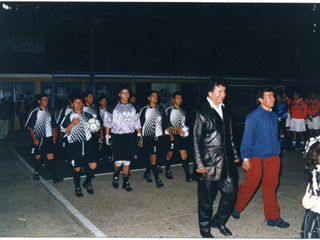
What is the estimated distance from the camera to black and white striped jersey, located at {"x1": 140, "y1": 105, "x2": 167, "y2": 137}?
6.86m

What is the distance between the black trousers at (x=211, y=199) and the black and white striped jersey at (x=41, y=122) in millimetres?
4148

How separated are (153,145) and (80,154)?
1.69 m

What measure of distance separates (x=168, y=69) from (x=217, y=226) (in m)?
19.2

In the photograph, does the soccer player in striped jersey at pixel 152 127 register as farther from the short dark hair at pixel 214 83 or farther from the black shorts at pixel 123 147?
the short dark hair at pixel 214 83

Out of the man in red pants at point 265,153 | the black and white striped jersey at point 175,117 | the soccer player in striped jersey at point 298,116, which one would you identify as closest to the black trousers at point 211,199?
the man in red pants at point 265,153

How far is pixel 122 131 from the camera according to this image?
629 centimetres

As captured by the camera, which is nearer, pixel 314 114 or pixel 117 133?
pixel 117 133

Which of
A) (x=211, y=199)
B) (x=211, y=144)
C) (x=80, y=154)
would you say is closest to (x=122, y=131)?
(x=80, y=154)

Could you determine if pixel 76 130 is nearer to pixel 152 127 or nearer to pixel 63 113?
pixel 63 113

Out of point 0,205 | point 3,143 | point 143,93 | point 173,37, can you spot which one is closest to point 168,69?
point 143,93

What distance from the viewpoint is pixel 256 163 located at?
4539 mm

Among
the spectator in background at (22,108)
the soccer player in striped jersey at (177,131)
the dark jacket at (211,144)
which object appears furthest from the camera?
the spectator in background at (22,108)

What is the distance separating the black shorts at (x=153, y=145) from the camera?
6.87m

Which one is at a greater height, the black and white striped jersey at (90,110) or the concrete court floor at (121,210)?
the black and white striped jersey at (90,110)
